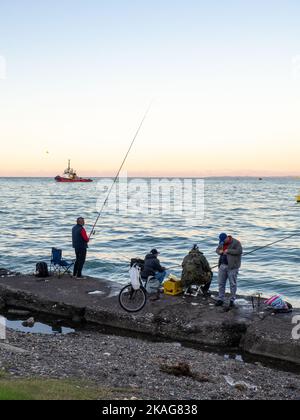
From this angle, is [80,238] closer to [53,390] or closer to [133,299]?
[133,299]

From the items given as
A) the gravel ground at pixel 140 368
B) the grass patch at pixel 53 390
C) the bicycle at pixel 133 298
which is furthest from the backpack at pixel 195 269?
the grass patch at pixel 53 390

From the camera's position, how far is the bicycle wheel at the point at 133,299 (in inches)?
562

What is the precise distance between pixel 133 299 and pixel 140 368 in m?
4.15

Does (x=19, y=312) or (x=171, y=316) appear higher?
(x=171, y=316)

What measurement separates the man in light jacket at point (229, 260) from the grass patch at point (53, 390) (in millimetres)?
6292

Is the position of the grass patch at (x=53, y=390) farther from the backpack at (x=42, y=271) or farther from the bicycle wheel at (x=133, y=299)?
Result: the backpack at (x=42, y=271)

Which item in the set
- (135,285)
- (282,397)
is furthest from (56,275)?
(282,397)

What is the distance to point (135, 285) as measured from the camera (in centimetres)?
1399

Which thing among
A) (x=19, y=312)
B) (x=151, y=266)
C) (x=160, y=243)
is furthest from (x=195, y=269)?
(x=160, y=243)

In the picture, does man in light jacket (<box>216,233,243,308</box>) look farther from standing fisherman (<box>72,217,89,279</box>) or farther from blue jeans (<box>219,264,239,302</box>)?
standing fisherman (<box>72,217,89,279</box>)

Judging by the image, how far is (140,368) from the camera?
10.3 metres

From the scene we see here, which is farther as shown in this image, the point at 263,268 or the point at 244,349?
the point at 263,268
